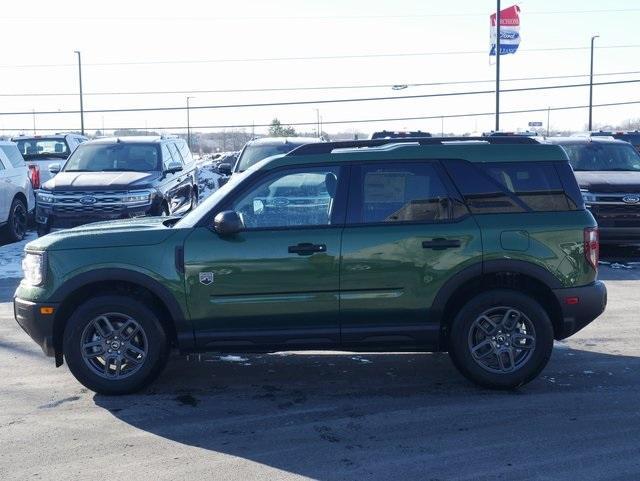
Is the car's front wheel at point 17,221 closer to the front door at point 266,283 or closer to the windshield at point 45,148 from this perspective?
the windshield at point 45,148

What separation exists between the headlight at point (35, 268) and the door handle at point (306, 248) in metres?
1.90

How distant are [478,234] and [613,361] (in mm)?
2003

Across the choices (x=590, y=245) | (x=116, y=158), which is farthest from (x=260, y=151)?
(x=590, y=245)

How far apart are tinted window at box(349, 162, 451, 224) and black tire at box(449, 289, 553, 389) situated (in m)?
0.76

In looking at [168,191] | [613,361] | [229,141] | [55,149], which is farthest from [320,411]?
[229,141]

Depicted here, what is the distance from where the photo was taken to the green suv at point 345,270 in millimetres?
6367

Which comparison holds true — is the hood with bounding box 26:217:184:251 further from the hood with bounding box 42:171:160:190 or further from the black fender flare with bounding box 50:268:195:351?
the hood with bounding box 42:171:160:190

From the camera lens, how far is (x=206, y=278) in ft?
20.8

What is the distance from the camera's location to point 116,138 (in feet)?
51.4

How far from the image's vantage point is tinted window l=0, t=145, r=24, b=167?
15.5 m

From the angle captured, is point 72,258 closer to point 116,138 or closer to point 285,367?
point 285,367

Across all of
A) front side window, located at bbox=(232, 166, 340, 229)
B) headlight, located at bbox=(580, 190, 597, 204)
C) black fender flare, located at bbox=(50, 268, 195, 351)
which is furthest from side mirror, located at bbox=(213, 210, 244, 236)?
headlight, located at bbox=(580, 190, 597, 204)

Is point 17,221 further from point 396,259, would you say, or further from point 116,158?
point 396,259

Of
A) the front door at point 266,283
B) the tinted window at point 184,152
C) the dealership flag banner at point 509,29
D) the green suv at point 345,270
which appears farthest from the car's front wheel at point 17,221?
the dealership flag banner at point 509,29
